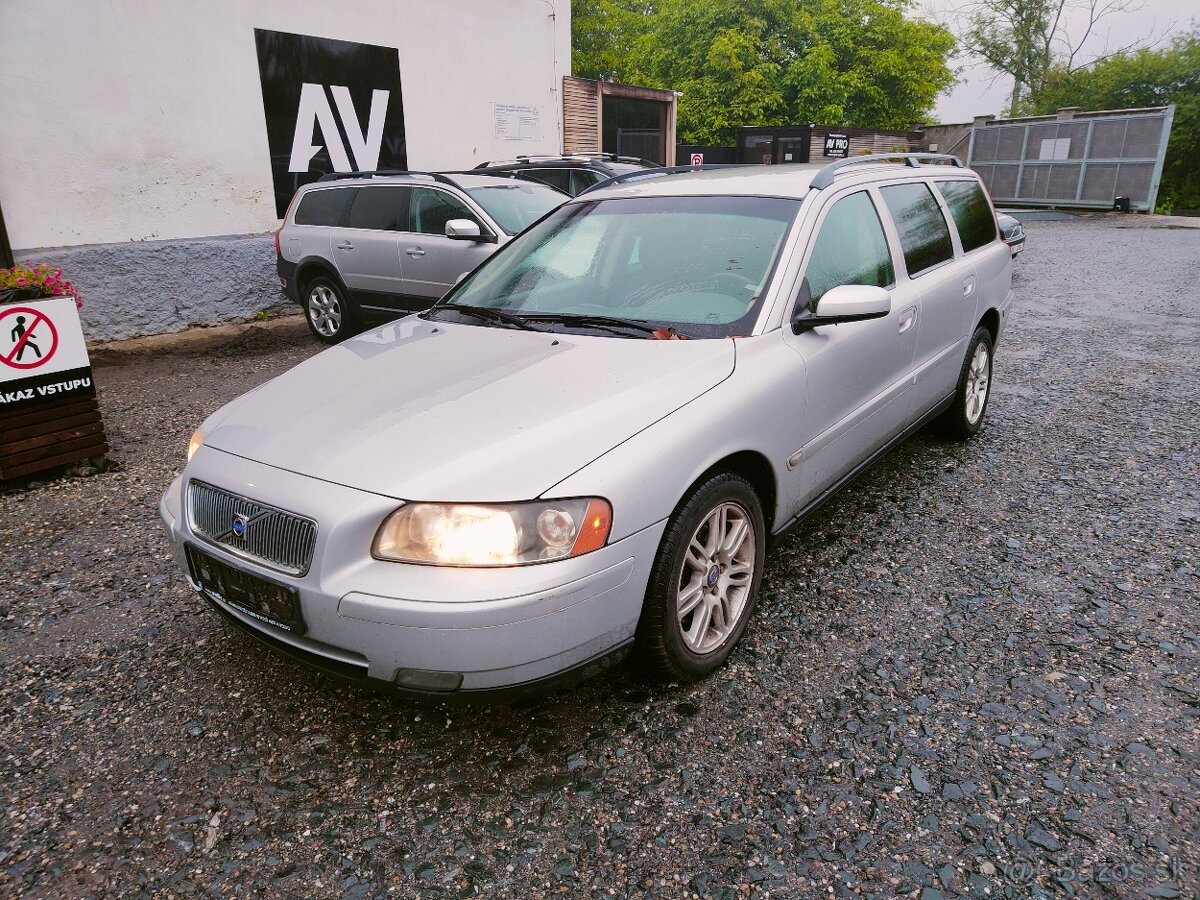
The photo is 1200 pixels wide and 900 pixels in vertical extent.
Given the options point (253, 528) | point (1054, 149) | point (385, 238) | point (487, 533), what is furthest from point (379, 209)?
point (1054, 149)

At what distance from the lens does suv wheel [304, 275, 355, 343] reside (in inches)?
348

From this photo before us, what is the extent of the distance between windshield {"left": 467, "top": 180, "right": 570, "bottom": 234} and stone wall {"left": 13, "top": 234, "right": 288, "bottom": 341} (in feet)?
11.1

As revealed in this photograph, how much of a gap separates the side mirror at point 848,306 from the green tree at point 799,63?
39.4m

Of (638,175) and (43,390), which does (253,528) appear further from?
(43,390)

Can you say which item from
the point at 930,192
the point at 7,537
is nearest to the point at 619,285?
the point at 930,192

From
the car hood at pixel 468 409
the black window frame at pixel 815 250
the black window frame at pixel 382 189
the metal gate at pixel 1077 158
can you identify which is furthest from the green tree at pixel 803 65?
the car hood at pixel 468 409

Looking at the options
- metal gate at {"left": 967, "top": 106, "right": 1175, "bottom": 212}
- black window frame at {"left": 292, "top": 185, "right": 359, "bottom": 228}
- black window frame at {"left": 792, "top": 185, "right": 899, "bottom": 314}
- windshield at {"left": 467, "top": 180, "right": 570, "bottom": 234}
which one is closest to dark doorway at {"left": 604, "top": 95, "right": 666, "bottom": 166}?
windshield at {"left": 467, "top": 180, "right": 570, "bottom": 234}

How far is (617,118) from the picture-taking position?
652 inches

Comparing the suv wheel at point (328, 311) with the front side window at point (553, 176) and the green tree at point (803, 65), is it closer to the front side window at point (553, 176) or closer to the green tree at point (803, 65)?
the front side window at point (553, 176)

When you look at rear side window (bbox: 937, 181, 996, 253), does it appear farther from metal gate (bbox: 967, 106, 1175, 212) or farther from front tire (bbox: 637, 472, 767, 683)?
metal gate (bbox: 967, 106, 1175, 212)

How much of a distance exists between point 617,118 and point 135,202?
1027cm

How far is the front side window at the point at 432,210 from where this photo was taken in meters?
8.03

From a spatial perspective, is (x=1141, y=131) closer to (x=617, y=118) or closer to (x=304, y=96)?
(x=617, y=118)

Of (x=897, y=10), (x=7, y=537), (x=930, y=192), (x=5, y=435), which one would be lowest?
(x=7, y=537)
